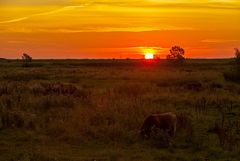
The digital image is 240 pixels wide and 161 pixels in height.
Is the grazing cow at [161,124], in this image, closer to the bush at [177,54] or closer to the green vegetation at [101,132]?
the green vegetation at [101,132]

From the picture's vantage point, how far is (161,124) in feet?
47.9

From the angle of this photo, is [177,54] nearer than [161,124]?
No

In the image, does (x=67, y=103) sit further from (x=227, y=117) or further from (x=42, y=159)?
(x=42, y=159)

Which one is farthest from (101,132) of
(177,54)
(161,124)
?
(177,54)

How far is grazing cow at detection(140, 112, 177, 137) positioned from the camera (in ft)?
47.1

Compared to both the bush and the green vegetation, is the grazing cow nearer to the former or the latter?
the green vegetation

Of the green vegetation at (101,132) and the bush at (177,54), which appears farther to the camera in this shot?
the bush at (177,54)

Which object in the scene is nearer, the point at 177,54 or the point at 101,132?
the point at 101,132

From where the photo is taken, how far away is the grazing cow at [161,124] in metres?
14.4

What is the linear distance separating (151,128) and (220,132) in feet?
7.70

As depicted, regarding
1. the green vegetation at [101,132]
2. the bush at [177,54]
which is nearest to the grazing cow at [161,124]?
the green vegetation at [101,132]

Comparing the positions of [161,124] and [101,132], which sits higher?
[161,124]

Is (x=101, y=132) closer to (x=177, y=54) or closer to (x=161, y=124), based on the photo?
(x=161, y=124)

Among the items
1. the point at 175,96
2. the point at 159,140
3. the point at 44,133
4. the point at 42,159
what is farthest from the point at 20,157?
the point at 175,96
